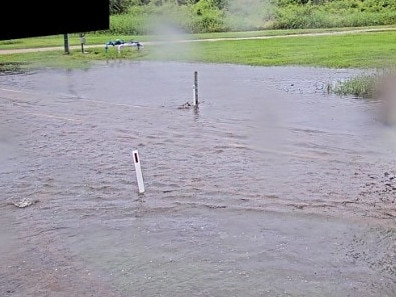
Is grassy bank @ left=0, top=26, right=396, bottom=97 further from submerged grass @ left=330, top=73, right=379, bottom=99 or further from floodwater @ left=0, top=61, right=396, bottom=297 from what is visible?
floodwater @ left=0, top=61, right=396, bottom=297

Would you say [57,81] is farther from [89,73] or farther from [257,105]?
[257,105]

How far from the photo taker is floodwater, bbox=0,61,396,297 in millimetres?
7402

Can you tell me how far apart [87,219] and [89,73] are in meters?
19.6

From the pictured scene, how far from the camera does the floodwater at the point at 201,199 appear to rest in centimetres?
740

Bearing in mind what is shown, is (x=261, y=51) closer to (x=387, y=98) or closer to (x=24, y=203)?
(x=387, y=98)

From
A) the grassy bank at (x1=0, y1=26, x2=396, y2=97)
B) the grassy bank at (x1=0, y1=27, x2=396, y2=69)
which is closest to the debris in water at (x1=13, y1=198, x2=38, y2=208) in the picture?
the grassy bank at (x1=0, y1=26, x2=396, y2=97)

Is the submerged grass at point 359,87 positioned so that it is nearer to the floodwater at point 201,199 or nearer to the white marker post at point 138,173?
the floodwater at point 201,199

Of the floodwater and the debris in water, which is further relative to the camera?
the debris in water

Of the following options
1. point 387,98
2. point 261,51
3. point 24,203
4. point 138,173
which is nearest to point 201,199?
point 138,173

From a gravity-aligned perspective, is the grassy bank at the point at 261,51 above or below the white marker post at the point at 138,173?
above

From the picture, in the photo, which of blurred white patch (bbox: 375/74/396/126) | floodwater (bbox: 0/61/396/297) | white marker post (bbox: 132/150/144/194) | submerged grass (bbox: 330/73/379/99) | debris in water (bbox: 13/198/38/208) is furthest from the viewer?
submerged grass (bbox: 330/73/379/99)

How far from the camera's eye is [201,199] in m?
10.3

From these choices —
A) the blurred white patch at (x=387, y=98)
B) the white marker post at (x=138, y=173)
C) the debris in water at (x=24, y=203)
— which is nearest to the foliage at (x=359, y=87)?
the blurred white patch at (x=387, y=98)

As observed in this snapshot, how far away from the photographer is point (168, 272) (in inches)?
297
